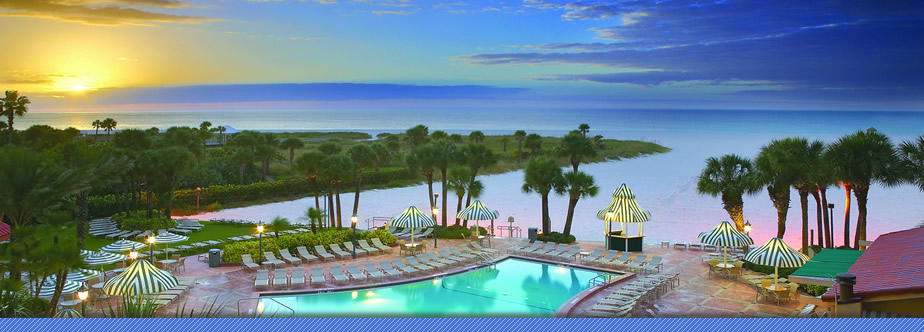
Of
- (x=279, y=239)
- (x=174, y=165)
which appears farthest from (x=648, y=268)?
(x=174, y=165)

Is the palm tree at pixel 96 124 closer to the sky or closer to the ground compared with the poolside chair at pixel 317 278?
closer to the sky

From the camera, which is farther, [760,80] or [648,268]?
[760,80]

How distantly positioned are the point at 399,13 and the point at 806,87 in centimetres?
1713

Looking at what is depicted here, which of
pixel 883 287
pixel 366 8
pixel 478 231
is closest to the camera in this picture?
pixel 883 287

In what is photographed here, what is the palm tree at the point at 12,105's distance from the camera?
904 inches

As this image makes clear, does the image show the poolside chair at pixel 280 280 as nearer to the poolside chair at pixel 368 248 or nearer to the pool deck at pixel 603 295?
the pool deck at pixel 603 295

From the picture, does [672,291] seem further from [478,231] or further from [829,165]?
[478,231]

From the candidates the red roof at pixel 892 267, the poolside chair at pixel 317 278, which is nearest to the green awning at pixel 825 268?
the red roof at pixel 892 267

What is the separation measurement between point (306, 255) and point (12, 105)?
14.3 m

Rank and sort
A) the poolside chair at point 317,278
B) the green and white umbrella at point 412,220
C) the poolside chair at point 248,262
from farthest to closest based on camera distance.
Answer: the green and white umbrella at point 412,220 → the poolside chair at point 248,262 → the poolside chair at point 317,278

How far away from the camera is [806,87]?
2684 centimetres

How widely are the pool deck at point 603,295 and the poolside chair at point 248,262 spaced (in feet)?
0.45

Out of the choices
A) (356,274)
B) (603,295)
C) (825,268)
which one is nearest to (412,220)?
(356,274)

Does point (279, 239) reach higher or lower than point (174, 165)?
lower
